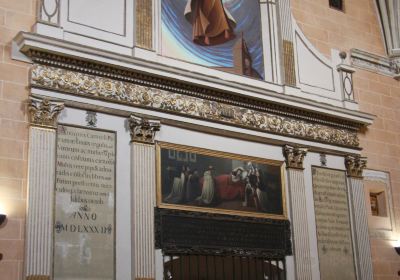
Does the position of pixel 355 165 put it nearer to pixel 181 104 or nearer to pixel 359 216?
pixel 359 216

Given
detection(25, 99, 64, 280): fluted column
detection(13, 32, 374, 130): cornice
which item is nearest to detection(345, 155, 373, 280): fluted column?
detection(13, 32, 374, 130): cornice

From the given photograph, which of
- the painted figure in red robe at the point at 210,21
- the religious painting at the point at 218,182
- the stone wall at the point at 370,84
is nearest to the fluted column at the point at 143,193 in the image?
the religious painting at the point at 218,182

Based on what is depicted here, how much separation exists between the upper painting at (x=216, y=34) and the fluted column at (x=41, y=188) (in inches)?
115

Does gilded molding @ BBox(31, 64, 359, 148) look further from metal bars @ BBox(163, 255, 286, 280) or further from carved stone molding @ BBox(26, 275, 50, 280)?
carved stone molding @ BBox(26, 275, 50, 280)

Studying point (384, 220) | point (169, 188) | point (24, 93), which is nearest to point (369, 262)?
point (384, 220)

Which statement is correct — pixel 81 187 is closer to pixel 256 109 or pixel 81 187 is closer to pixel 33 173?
pixel 33 173

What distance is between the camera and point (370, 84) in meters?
15.6

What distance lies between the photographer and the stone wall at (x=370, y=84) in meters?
14.8

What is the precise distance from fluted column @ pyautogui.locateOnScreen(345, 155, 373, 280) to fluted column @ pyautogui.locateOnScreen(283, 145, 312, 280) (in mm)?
1391

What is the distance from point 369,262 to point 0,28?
8.48 m

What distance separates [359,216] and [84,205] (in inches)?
247

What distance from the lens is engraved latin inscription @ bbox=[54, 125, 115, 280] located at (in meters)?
10.1

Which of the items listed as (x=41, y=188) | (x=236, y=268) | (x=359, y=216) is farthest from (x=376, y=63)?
(x=41, y=188)

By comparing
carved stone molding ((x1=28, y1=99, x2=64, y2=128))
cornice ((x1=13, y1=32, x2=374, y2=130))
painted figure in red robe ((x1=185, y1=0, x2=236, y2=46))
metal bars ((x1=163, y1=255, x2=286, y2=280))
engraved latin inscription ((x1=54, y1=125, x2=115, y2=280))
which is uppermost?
painted figure in red robe ((x1=185, y1=0, x2=236, y2=46))
